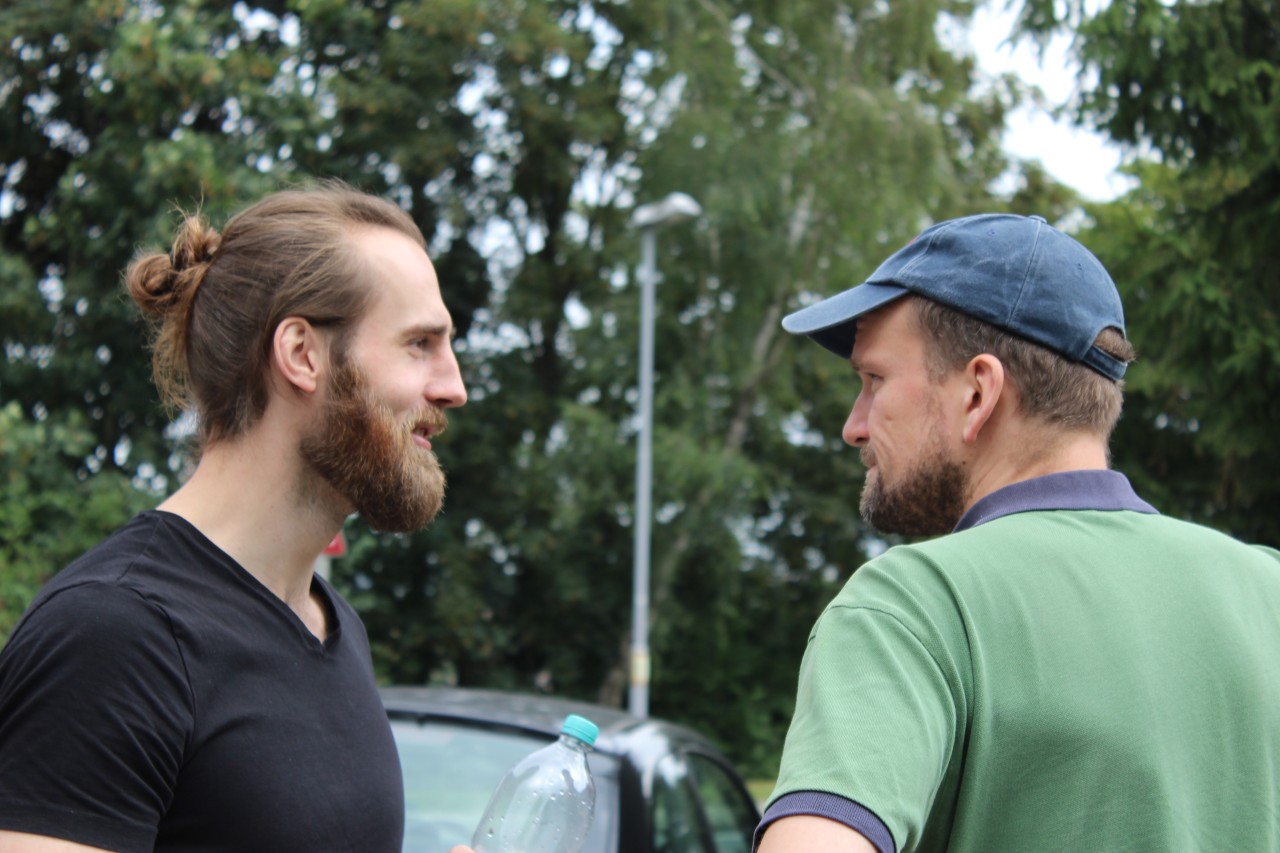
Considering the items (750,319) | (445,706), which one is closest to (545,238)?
(750,319)

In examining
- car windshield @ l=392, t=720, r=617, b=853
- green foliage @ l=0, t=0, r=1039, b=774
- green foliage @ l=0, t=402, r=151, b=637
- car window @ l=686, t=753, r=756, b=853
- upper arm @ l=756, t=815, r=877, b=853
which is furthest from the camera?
green foliage @ l=0, t=0, r=1039, b=774

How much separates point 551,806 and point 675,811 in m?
1.93

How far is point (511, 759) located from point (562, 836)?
178cm

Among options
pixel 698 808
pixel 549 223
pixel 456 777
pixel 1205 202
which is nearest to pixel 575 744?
pixel 456 777

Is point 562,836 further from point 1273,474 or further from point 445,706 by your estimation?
point 1273,474

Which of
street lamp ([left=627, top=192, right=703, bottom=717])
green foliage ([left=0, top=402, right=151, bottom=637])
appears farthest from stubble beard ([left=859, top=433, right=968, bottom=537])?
street lamp ([left=627, top=192, right=703, bottom=717])

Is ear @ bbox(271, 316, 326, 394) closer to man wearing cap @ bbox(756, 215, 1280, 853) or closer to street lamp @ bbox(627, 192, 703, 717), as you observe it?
man wearing cap @ bbox(756, 215, 1280, 853)

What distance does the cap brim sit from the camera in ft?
5.60

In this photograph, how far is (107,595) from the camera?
1714 millimetres

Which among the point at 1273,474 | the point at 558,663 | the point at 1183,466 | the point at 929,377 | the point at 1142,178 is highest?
the point at 929,377

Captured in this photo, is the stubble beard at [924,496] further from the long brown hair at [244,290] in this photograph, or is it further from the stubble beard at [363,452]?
the long brown hair at [244,290]

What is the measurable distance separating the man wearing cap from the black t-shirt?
2.58ft

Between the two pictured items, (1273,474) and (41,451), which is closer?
(1273,474)

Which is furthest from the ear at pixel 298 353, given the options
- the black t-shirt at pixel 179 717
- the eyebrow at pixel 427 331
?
the black t-shirt at pixel 179 717
